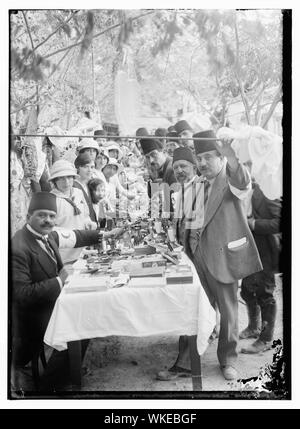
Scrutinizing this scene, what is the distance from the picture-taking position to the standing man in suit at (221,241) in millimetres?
3533

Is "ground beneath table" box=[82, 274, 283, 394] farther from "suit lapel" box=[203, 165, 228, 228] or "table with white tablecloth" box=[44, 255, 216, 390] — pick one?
"suit lapel" box=[203, 165, 228, 228]

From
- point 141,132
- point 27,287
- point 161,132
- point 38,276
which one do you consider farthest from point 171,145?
point 27,287

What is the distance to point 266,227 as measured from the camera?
357 cm

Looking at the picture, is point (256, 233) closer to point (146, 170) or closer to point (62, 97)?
point (146, 170)

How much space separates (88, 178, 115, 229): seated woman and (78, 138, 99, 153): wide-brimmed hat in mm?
225

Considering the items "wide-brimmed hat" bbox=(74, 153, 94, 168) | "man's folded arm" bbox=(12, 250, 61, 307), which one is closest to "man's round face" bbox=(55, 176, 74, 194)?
"wide-brimmed hat" bbox=(74, 153, 94, 168)

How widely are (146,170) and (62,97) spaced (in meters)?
0.76

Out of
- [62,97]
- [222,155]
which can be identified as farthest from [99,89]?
[222,155]

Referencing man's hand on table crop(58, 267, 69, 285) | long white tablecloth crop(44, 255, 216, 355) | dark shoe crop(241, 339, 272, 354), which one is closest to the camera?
long white tablecloth crop(44, 255, 216, 355)

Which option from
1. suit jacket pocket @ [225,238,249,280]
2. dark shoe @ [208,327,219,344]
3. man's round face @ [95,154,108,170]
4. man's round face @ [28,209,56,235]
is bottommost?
dark shoe @ [208,327,219,344]

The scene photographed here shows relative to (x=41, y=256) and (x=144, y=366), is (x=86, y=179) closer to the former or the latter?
(x=41, y=256)

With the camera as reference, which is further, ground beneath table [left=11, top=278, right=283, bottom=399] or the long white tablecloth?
ground beneath table [left=11, top=278, right=283, bottom=399]

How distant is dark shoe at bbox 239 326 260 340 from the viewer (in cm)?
361

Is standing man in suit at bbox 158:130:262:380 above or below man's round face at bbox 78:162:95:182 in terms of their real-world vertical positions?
below
